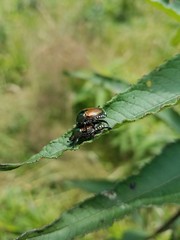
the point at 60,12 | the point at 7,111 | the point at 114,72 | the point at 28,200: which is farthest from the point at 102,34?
the point at 28,200

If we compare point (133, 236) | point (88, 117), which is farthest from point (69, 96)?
point (88, 117)

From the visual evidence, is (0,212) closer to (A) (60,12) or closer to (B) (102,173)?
(B) (102,173)

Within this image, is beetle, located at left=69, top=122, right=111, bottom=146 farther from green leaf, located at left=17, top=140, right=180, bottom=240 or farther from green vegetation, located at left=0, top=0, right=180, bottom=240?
green vegetation, located at left=0, top=0, right=180, bottom=240

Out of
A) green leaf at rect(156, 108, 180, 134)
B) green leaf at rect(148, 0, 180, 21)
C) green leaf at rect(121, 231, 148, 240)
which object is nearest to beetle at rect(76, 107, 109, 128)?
green leaf at rect(148, 0, 180, 21)

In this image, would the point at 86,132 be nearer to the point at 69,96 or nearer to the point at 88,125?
the point at 88,125

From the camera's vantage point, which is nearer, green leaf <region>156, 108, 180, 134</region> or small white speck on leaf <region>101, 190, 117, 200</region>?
small white speck on leaf <region>101, 190, 117, 200</region>

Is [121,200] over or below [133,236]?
below

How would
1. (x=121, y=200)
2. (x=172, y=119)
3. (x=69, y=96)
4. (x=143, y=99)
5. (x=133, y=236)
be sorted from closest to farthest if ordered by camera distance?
(x=143, y=99)
(x=121, y=200)
(x=172, y=119)
(x=133, y=236)
(x=69, y=96)
